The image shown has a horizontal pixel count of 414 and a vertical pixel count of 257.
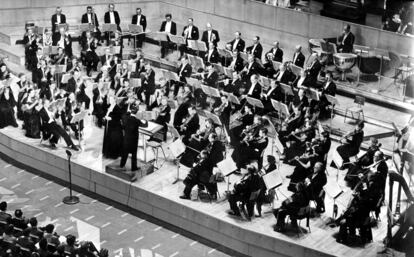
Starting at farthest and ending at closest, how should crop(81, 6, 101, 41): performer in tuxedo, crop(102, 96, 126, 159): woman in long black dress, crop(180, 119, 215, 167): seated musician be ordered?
crop(81, 6, 101, 41): performer in tuxedo, crop(102, 96, 126, 159): woman in long black dress, crop(180, 119, 215, 167): seated musician

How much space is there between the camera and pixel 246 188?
18.3m

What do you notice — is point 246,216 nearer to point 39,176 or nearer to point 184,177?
point 184,177

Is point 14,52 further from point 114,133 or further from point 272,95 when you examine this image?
point 272,95

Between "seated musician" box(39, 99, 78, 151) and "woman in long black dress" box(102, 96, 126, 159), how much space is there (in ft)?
3.44

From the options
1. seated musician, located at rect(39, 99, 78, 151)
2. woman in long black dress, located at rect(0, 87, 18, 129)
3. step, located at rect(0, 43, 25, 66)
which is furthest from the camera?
step, located at rect(0, 43, 25, 66)

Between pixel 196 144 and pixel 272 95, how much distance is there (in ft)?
12.0

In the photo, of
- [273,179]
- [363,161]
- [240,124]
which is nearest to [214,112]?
[240,124]

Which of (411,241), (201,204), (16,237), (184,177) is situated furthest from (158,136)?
(411,241)

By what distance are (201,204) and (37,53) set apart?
9.24m

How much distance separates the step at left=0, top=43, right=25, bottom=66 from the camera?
27406 mm

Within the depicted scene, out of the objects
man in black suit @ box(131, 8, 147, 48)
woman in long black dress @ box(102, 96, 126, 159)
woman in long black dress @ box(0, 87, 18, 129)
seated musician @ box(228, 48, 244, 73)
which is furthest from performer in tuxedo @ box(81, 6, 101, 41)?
woman in long black dress @ box(102, 96, 126, 159)

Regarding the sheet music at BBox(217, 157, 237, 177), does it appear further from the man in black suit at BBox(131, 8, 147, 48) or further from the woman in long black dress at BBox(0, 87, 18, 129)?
the man in black suit at BBox(131, 8, 147, 48)

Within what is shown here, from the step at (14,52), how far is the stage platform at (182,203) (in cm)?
503

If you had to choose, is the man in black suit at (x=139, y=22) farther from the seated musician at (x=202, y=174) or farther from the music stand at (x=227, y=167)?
the music stand at (x=227, y=167)
